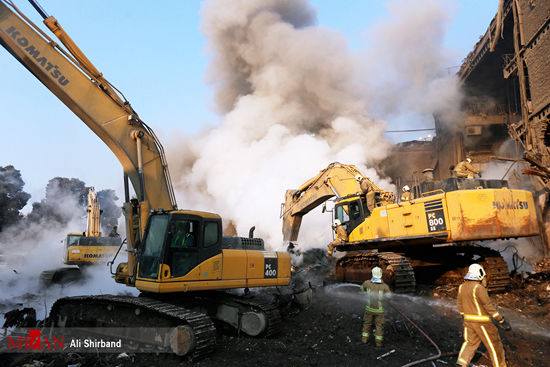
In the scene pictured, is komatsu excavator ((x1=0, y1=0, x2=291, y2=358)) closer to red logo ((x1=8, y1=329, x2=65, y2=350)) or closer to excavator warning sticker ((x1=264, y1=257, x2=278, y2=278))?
excavator warning sticker ((x1=264, y1=257, x2=278, y2=278))

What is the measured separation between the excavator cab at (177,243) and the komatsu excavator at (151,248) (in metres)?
0.02

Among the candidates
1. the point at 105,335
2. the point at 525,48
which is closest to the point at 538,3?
the point at 525,48

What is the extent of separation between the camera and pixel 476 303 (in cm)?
494

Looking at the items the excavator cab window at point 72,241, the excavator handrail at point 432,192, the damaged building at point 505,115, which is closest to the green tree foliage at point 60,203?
the excavator cab window at point 72,241

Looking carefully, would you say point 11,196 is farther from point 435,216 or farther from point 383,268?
point 435,216

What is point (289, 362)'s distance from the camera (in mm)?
5402

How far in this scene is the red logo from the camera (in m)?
5.81

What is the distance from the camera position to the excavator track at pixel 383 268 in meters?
8.88

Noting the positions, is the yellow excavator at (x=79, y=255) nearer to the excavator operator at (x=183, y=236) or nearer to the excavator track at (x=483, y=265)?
the excavator operator at (x=183, y=236)

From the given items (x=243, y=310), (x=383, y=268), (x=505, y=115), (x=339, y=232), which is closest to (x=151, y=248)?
(x=243, y=310)

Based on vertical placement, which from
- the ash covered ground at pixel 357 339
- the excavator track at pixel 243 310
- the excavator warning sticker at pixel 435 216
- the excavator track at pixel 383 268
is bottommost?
the ash covered ground at pixel 357 339

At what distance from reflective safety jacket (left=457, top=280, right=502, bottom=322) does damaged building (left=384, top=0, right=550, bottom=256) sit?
6.40 meters

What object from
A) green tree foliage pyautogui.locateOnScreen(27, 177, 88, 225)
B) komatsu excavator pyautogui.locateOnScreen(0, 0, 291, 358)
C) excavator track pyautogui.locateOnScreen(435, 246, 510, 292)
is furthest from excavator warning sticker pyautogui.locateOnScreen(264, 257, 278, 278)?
green tree foliage pyautogui.locateOnScreen(27, 177, 88, 225)

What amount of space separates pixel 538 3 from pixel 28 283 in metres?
25.2
